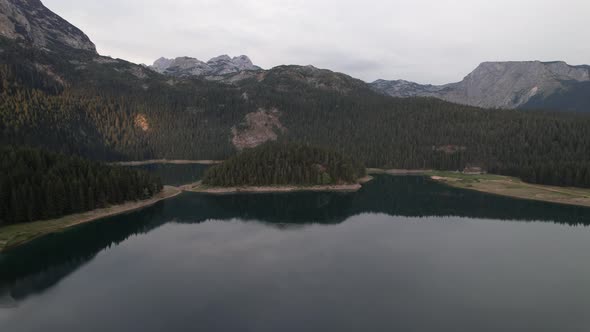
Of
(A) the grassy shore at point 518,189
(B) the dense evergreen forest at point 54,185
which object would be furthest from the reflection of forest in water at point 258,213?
(B) the dense evergreen forest at point 54,185

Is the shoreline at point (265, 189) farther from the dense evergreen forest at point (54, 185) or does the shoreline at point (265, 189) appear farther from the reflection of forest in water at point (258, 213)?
the dense evergreen forest at point (54, 185)

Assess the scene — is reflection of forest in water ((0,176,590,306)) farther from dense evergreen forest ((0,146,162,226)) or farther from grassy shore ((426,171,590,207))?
dense evergreen forest ((0,146,162,226))

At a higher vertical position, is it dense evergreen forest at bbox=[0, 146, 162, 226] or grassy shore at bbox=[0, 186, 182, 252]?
dense evergreen forest at bbox=[0, 146, 162, 226]

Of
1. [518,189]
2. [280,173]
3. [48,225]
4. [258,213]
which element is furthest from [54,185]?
[518,189]

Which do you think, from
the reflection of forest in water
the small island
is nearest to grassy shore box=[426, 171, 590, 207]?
the reflection of forest in water

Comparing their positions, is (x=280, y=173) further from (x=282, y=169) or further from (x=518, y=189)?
(x=518, y=189)

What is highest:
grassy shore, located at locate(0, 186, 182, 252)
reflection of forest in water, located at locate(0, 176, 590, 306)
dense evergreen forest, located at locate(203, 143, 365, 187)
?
dense evergreen forest, located at locate(203, 143, 365, 187)

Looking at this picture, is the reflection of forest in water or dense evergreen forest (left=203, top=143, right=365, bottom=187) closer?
the reflection of forest in water
